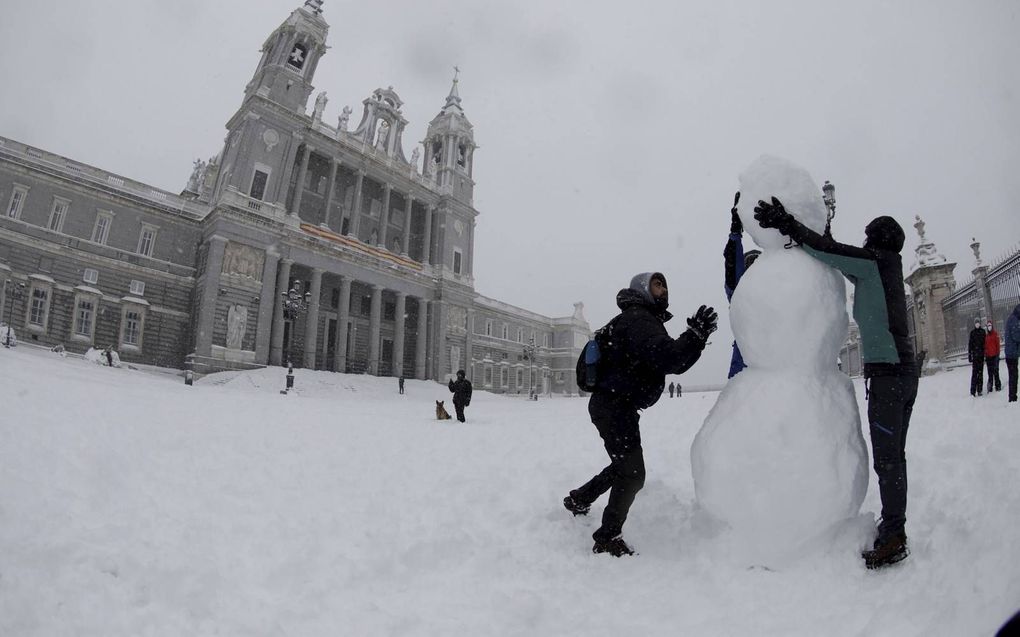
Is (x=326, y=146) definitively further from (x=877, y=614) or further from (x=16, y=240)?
(x=877, y=614)

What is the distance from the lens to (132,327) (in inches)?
991

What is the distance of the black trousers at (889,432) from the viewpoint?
8.52 ft

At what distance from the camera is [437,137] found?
41.8 m

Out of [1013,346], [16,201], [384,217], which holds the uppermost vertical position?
[384,217]

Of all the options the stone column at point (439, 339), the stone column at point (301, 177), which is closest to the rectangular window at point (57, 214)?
the stone column at point (301, 177)

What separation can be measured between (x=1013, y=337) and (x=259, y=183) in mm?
30656

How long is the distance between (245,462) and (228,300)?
76.4 feet

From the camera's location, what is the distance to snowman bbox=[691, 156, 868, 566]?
269 centimetres

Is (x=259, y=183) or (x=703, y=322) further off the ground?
(x=259, y=183)

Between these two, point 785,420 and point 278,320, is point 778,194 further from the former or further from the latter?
point 278,320

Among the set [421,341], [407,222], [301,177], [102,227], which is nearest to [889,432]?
[421,341]

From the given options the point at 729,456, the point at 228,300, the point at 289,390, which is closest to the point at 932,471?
the point at 729,456

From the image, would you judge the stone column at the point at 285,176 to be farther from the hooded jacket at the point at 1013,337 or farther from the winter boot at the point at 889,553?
the winter boot at the point at 889,553

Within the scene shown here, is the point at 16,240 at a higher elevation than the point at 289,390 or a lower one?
higher
